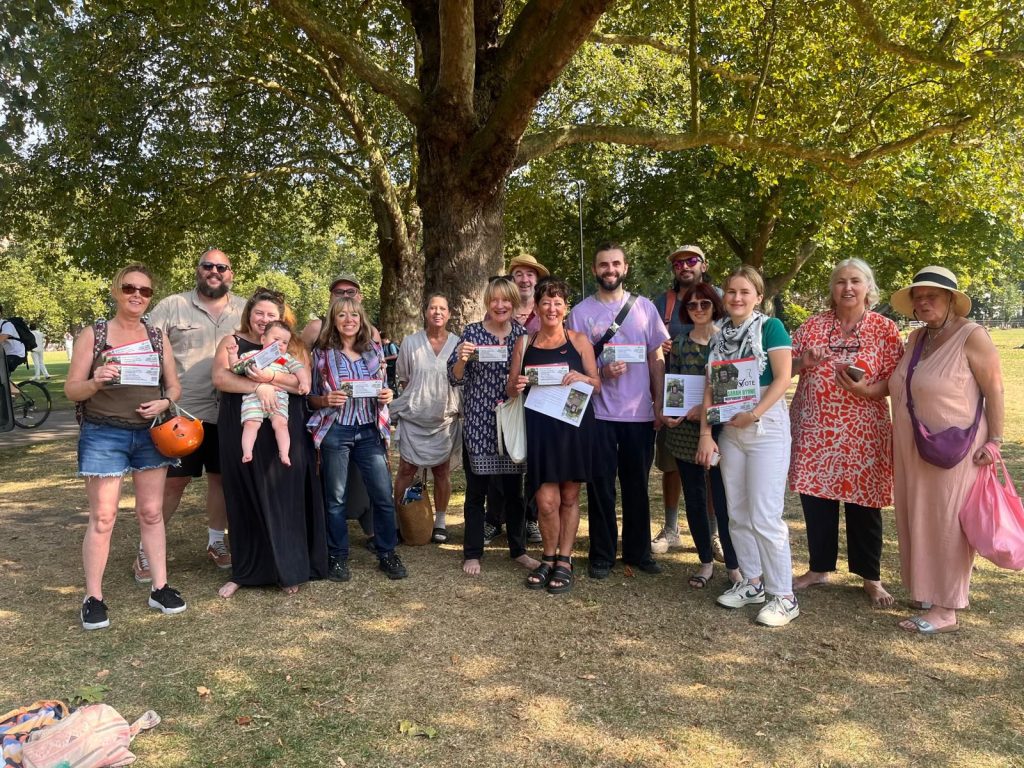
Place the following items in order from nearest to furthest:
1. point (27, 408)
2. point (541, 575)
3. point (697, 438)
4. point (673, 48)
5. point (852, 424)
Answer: point (852, 424), point (697, 438), point (541, 575), point (673, 48), point (27, 408)

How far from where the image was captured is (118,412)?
169 inches

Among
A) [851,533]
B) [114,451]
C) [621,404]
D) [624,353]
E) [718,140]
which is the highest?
[718,140]

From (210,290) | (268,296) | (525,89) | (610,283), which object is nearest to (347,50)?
(525,89)

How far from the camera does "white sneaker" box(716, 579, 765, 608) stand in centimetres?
452

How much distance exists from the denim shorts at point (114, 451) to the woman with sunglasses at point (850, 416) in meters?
3.91

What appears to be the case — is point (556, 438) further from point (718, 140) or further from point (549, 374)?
point (718, 140)

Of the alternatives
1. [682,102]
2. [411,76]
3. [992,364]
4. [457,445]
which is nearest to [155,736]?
[457,445]

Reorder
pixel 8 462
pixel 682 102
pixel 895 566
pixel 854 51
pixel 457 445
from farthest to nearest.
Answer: pixel 682 102, pixel 8 462, pixel 854 51, pixel 457 445, pixel 895 566

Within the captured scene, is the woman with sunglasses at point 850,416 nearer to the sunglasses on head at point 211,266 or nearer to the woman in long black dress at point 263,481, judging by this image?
the woman in long black dress at point 263,481

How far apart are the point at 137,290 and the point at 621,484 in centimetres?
325

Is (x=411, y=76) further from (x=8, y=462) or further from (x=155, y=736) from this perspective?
(x=155, y=736)

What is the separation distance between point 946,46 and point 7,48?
1242 cm

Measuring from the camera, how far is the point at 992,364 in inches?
155

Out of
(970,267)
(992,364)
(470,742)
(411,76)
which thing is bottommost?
(470,742)
